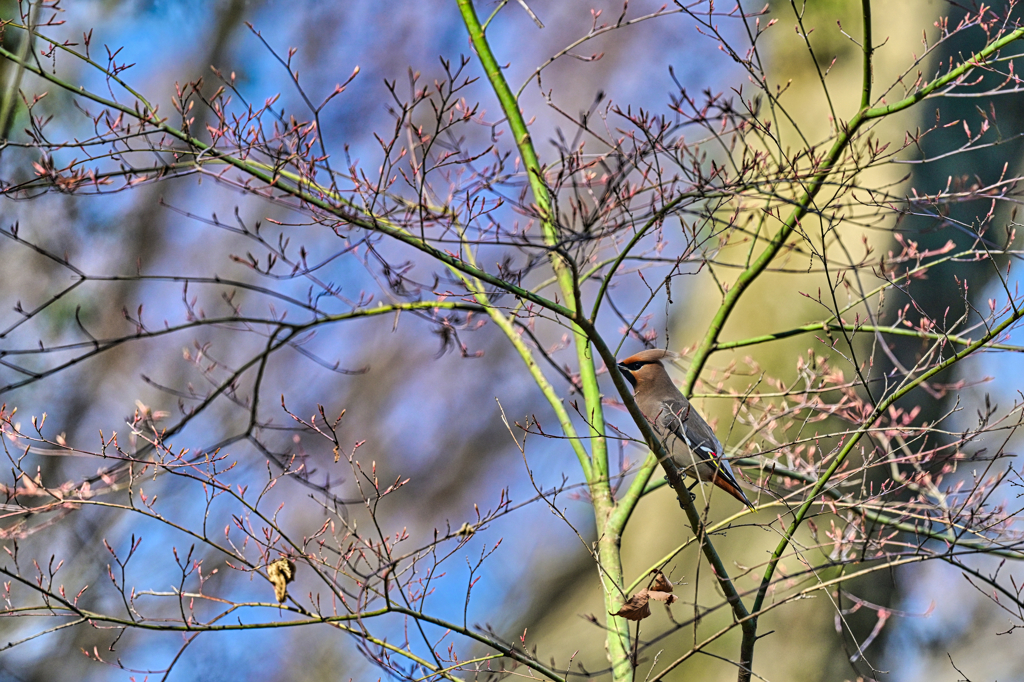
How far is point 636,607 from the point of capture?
259 centimetres

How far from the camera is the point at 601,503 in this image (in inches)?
120

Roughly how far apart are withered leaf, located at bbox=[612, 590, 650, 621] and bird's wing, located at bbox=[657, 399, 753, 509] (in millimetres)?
479

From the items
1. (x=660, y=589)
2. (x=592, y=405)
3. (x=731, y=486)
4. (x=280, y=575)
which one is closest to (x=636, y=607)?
(x=660, y=589)

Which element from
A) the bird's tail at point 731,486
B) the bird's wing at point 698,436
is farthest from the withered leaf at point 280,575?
the bird's tail at point 731,486

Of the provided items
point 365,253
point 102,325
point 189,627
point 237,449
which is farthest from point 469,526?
point 102,325

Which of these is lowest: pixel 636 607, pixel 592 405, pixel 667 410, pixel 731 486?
pixel 636 607

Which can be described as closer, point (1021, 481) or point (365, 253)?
point (365, 253)

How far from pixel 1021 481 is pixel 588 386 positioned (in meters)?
1.49

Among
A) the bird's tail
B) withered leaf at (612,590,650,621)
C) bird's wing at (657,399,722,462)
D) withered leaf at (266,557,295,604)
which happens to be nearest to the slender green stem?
withered leaf at (612,590,650,621)

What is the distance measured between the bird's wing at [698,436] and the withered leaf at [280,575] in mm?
1249

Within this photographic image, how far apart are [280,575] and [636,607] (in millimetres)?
1040

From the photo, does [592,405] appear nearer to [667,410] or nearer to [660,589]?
[667,410]

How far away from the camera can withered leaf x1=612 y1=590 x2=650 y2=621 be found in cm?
257

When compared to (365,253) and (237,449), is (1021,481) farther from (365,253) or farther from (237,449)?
(237,449)
